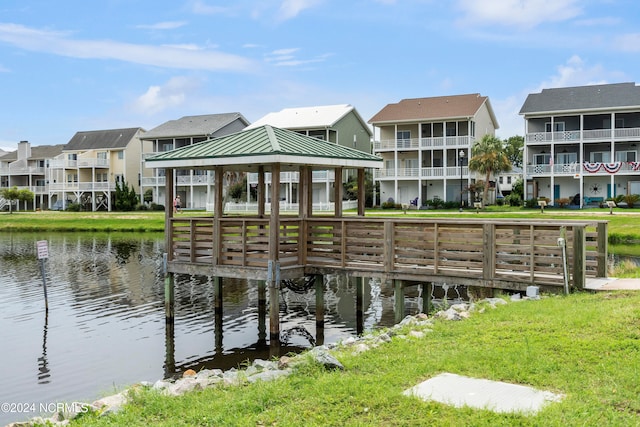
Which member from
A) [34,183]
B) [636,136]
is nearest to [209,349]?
[636,136]

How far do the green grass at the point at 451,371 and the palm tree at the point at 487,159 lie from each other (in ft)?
148

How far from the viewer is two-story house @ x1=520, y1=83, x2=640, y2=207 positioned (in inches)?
2079

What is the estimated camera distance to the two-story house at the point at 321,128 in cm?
5881

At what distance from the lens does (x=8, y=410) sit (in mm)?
10625

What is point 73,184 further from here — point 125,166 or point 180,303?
point 180,303

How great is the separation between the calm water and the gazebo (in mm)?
1381

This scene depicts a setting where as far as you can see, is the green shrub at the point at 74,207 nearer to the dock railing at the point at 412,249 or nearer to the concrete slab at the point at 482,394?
the dock railing at the point at 412,249

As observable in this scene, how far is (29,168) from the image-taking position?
270 feet

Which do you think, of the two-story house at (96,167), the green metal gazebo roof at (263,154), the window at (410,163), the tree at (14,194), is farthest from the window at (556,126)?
the tree at (14,194)

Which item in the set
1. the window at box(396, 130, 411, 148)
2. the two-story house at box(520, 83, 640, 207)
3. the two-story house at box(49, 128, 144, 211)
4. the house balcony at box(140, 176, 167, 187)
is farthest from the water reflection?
the two-story house at box(49, 128, 144, 211)

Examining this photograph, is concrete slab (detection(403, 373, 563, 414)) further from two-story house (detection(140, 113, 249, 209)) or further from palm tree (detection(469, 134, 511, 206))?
two-story house (detection(140, 113, 249, 209))

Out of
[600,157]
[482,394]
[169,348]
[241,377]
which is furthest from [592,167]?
[482,394]

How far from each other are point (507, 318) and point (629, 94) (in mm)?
50319

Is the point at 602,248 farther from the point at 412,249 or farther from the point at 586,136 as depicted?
the point at 586,136
